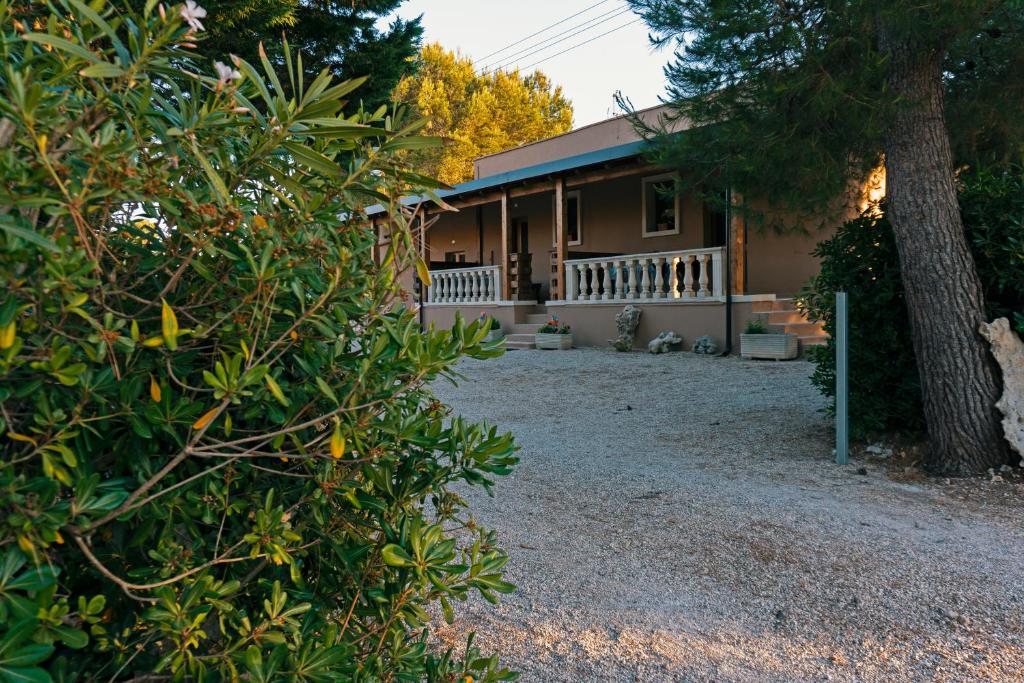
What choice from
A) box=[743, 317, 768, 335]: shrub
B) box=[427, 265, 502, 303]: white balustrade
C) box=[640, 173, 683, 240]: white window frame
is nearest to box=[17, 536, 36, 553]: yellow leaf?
box=[743, 317, 768, 335]: shrub

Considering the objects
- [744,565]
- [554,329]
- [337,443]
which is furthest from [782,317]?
[337,443]

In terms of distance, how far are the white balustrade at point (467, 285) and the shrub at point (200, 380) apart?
15.3 meters

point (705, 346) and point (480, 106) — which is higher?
point (480, 106)

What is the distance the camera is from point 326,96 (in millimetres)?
1182

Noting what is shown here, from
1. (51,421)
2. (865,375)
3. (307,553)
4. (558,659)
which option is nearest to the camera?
(51,421)

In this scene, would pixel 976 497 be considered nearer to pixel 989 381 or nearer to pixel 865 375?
pixel 989 381

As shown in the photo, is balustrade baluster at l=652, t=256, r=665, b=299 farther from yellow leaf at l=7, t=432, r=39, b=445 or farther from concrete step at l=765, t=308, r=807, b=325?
yellow leaf at l=7, t=432, r=39, b=445

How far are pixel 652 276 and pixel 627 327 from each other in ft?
5.49

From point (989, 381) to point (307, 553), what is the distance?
4.99m

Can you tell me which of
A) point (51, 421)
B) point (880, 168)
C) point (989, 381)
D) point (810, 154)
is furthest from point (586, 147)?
point (51, 421)

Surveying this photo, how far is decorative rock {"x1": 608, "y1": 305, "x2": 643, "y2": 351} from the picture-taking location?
13.8 metres

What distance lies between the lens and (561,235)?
1574 centimetres

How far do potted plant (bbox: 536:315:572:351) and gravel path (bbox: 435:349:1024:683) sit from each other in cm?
776

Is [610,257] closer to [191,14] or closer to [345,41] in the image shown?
[345,41]
